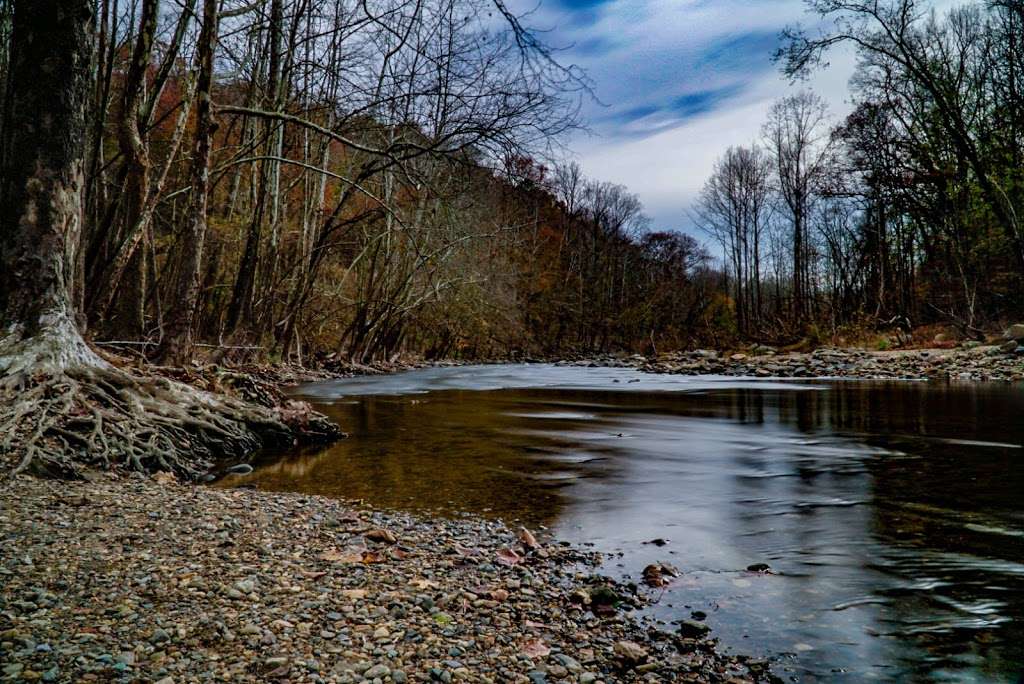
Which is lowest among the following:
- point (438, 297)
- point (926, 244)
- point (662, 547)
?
point (662, 547)

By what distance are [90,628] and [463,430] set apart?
7.06 metres

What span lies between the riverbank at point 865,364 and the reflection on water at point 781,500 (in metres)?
5.63

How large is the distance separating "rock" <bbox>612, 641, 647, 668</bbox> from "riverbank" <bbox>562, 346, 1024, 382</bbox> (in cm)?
1736

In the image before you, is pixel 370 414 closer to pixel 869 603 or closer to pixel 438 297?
pixel 869 603

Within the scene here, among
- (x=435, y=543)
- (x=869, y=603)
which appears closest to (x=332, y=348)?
(x=435, y=543)

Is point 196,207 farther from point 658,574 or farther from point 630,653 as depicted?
point 630,653

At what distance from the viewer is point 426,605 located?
2.86 m

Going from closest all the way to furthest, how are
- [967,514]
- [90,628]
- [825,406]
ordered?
[90,628] < [967,514] < [825,406]

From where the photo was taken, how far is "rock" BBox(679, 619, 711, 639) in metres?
2.79

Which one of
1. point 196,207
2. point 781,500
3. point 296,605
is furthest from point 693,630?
point 196,207

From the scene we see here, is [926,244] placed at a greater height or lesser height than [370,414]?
greater

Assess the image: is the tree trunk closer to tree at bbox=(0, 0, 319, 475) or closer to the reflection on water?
the reflection on water

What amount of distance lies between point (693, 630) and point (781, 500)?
9.70ft

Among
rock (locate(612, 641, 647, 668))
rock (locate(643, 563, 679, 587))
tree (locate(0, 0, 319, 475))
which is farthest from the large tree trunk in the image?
rock (locate(612, 641, 647, 668))
